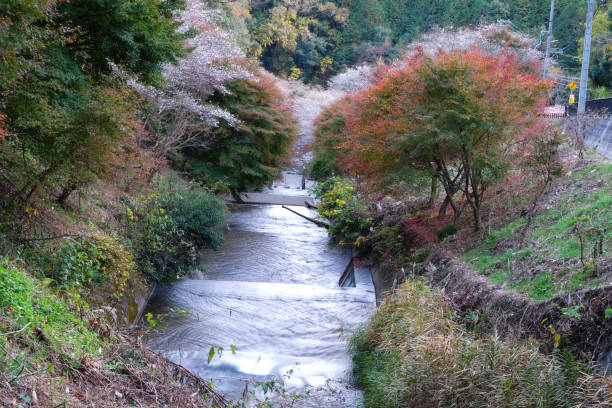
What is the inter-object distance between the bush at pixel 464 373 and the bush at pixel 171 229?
5.32 metres

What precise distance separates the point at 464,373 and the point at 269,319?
502 centimetres

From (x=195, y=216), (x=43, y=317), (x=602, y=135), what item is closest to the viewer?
(x=43, y=317)

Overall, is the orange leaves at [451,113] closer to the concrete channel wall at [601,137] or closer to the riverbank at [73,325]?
the concrete channel wall at [601,137]

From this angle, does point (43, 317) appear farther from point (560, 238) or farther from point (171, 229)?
point (560, 238)

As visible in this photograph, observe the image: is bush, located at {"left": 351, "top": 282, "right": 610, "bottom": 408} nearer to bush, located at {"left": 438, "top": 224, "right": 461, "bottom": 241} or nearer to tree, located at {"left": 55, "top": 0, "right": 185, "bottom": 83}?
bush, located at {"left": 438, "top": 224, "right": 461, "bottom": 241}

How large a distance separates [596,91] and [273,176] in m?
19.3

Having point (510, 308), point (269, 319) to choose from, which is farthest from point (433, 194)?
point (510, 308)

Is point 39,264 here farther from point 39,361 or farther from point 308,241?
point 308,241

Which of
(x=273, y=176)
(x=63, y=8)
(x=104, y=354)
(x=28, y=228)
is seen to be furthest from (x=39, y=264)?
(x=273, y=176)

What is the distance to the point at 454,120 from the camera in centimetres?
988

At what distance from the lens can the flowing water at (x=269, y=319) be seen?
7211 mm

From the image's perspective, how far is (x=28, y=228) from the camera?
23.3ft

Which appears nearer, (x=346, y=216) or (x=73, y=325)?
(x=73, y=325)

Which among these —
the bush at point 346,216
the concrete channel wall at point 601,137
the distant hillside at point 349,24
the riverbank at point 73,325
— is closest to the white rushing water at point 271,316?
the bush at point 346,216
